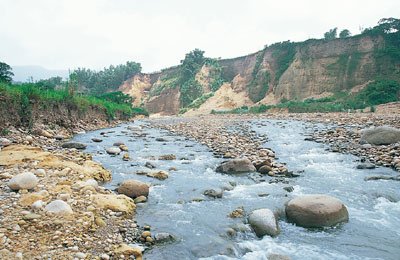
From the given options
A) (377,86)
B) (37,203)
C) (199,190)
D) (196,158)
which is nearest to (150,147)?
(196,158)

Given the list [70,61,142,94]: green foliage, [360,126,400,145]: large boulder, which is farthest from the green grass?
[70,61,142,94]: green foliage

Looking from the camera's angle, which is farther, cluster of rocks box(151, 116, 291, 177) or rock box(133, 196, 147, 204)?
cluster of rocks box(151, 116, 291, 177)

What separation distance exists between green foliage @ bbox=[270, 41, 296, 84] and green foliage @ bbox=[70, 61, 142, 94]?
32.8m

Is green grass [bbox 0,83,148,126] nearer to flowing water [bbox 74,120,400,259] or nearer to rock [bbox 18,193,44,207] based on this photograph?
flowing water [bbox 74,120,400,259]

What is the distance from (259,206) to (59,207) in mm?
3514

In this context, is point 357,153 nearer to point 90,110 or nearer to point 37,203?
point 37,203

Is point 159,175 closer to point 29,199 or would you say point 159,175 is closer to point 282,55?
point 29,199

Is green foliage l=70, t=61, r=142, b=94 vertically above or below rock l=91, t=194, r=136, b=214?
above

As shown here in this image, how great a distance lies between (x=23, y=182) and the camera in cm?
520

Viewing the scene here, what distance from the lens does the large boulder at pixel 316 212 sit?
512cm

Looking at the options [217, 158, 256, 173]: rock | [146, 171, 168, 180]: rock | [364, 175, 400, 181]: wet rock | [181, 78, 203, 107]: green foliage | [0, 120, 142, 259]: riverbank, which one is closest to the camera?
[0, 120, 142, 259]: riverbank

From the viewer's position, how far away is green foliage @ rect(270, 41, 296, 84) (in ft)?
138

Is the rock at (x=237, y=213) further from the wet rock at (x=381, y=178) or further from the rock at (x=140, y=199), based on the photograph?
the wet rock at (x=381, y=178)

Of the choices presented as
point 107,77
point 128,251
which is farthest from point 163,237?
point 107,77
